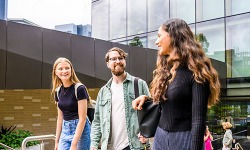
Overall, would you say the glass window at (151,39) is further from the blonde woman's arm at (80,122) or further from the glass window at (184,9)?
the blonde woman's arm at (80,122)

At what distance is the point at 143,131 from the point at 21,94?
9.44m

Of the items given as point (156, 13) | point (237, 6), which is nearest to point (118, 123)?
point (237, 6)

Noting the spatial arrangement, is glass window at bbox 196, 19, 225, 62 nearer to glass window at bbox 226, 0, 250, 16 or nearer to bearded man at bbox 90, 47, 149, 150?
glass window at bbox 226, 0, 250, 16

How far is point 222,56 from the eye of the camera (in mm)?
16188

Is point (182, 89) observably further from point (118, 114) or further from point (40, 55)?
point (40, 55)

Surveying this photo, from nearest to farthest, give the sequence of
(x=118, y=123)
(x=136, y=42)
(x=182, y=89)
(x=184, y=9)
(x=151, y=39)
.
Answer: (x=182, y=89) < (x=118, y=123) < (x=184, y=9) < (x=151, y=39) < (x=136, y=42)

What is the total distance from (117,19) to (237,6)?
698cm

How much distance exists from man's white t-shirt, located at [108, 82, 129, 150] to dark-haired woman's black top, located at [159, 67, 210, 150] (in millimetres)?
1268

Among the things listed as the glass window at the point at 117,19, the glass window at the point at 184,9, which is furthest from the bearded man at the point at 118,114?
the glass window at the point at 117,19

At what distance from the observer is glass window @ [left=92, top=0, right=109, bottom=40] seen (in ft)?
65.1

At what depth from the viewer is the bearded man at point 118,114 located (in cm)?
314

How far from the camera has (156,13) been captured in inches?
702

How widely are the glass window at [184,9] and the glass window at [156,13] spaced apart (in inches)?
13.7

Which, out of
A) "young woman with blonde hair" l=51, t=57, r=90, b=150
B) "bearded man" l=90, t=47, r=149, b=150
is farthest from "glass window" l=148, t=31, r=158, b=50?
"bearded man" l=90, t=47, r=149, b=150
